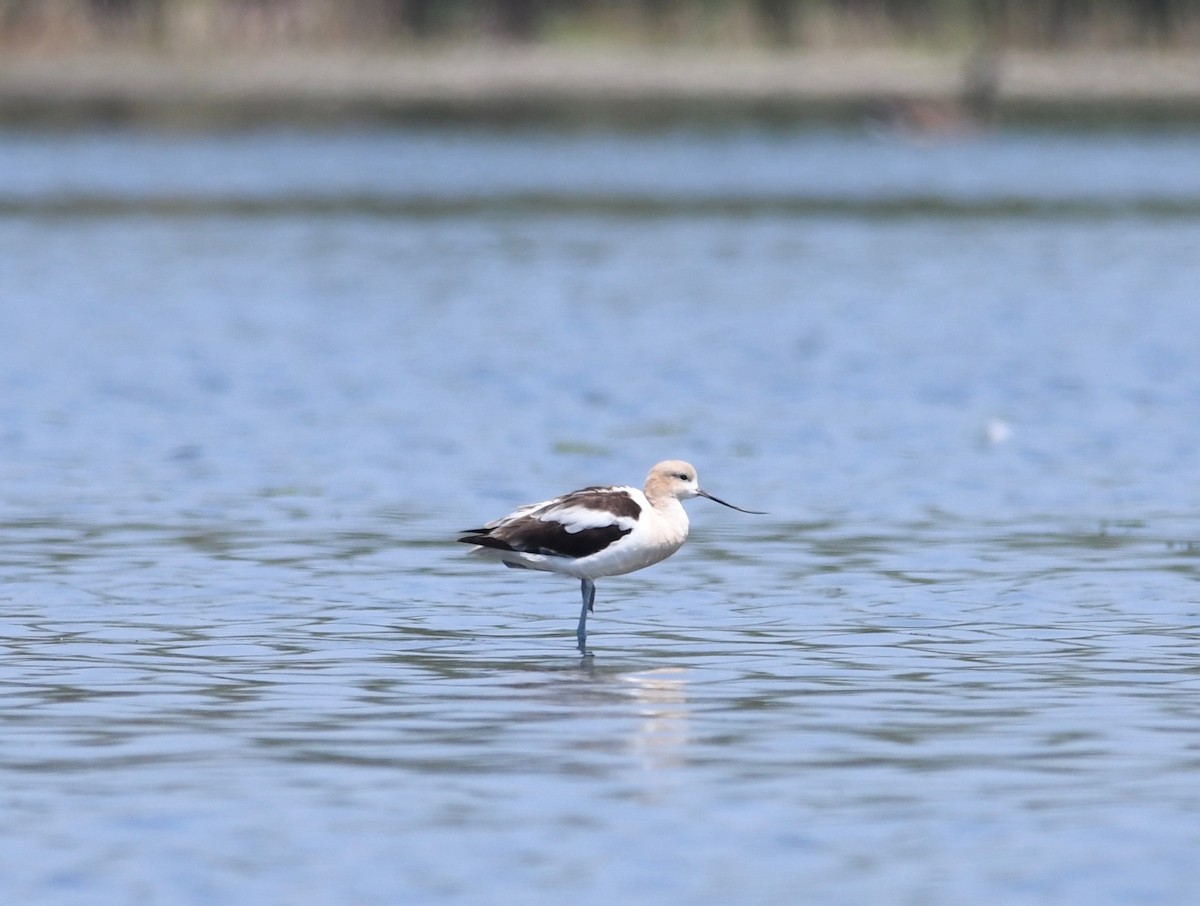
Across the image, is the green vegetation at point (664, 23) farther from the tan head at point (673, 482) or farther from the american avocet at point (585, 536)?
the american avocet at point (585, 536)

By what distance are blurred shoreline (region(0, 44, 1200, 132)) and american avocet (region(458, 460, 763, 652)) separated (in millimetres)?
62513

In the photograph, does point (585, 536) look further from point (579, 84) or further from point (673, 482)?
point (579, 84)

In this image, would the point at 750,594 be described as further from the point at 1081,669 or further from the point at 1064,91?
the point at 1064,91

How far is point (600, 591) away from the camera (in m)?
13.7

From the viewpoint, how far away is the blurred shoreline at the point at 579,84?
75.9 meters

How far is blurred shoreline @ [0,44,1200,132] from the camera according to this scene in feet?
249

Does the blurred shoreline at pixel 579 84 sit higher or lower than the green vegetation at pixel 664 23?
lower

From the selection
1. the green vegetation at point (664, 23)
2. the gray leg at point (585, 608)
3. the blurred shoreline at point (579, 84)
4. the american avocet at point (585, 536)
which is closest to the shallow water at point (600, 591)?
the gray leg at point (585, 608)

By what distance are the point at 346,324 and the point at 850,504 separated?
12937 mm

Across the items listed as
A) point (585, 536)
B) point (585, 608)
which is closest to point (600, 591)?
point (585, 608)

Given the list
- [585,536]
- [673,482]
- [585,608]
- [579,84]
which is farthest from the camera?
[579,84]

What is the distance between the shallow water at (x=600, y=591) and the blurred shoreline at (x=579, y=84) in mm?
41174

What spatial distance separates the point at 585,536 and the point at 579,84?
72.5 m

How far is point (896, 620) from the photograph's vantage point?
1249cm
